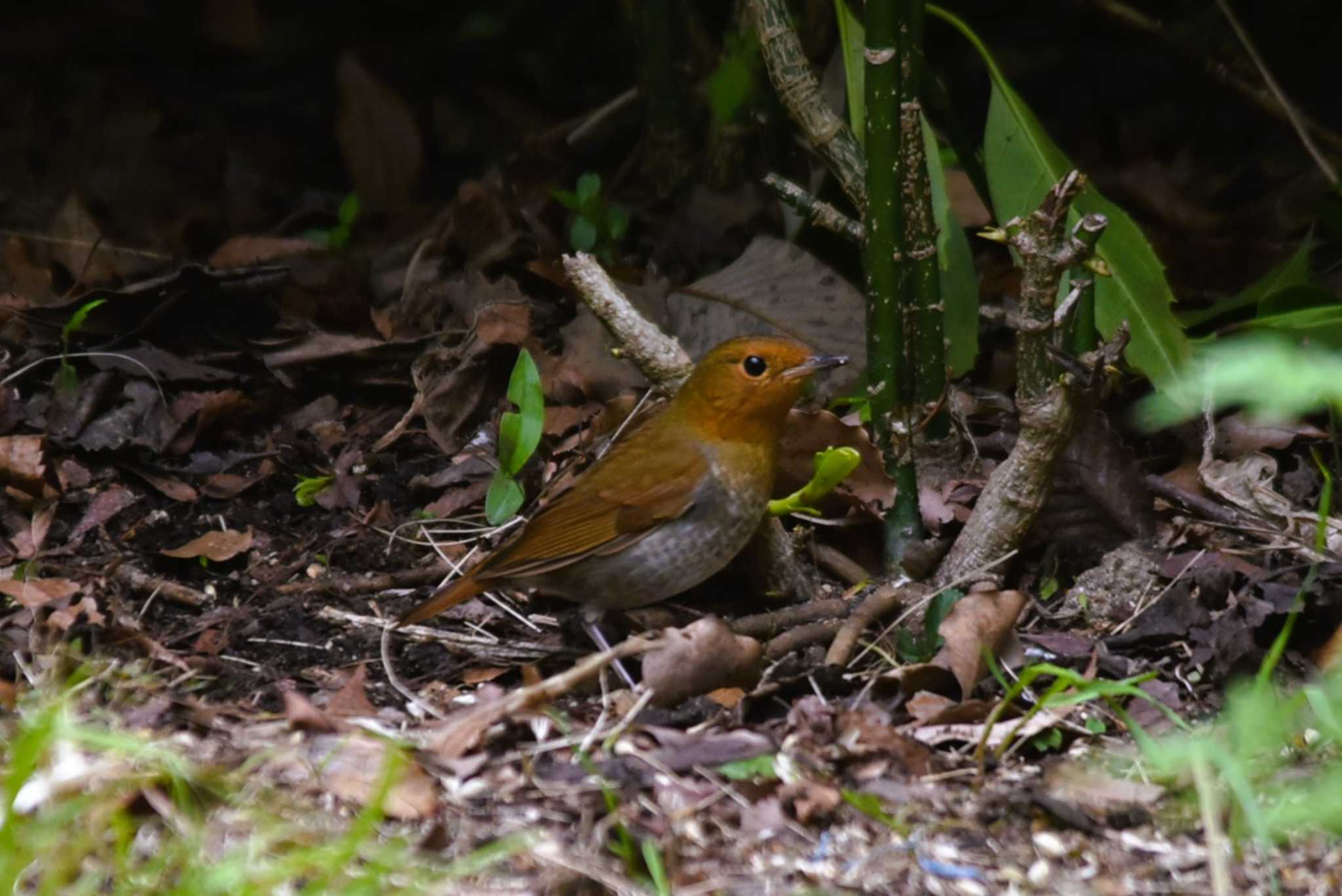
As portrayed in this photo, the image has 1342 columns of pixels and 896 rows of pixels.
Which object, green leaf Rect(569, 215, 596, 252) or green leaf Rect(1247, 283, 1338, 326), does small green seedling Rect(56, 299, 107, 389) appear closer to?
green leaf Rect(569, 215, 596, 252)

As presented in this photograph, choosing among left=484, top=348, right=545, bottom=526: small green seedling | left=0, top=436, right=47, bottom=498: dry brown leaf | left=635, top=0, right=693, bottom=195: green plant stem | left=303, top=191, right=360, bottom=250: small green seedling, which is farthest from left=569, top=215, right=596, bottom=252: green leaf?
left=0, top=436, right=47, bottom=498: dry brown leaf

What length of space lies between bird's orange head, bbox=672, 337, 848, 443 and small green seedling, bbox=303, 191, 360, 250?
6.71ft

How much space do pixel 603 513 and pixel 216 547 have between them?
1.12 metres

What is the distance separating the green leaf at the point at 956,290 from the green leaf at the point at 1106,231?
147 mm

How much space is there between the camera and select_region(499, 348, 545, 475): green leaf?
4.34 metres

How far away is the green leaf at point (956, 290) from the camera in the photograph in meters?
4.49

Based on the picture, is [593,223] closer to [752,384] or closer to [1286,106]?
[752,384]

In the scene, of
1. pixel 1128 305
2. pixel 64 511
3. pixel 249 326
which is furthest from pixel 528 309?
pixel 1128 305

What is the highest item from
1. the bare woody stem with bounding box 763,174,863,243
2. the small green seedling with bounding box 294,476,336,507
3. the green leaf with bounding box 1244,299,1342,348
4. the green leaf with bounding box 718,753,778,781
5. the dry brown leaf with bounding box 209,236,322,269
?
the bare woody stem with bounding box 763,174,863,243

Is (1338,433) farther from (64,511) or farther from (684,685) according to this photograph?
(64,511)

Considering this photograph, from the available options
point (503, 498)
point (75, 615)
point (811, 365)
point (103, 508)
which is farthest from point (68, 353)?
point (811, 365)

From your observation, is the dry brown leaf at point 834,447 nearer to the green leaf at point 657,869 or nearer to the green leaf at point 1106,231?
the green leaf at point 1106,231

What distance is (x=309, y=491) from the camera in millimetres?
4836

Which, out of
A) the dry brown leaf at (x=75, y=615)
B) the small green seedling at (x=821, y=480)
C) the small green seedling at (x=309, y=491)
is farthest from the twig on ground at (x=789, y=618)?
the dry brown leaf at (x=75, y=615)
